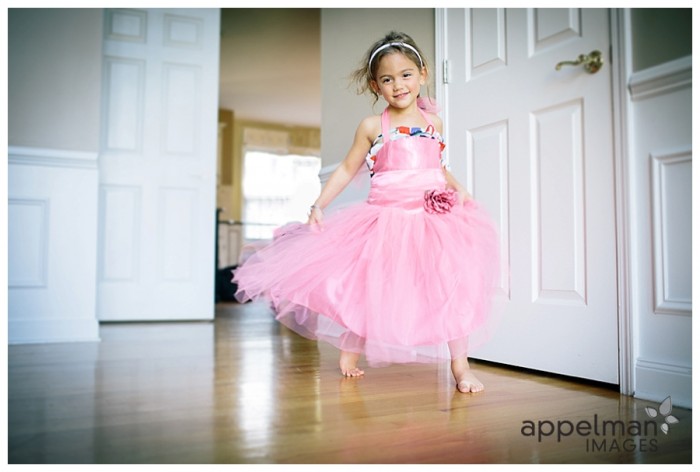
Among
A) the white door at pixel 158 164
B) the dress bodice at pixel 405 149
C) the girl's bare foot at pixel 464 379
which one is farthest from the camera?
the white door at pixel 158 164

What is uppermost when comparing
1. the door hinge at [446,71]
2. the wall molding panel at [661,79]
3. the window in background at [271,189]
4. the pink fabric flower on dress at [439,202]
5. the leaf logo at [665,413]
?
the window in background at [271,189]

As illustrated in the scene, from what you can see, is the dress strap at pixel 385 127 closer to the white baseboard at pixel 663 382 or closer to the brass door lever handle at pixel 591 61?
the brass door lever handle at pixel 591 61

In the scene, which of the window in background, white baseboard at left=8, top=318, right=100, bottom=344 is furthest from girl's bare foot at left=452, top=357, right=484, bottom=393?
the window in background

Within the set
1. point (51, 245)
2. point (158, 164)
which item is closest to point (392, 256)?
point (51, 245)

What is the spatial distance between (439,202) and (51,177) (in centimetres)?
212

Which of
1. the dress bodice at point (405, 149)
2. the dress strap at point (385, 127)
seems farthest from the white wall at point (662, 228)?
the dress strap at point (385, 127)

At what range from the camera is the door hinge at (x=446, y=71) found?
235 cm

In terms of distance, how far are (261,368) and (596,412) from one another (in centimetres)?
109

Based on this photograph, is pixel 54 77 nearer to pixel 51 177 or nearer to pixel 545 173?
pixel 51 177

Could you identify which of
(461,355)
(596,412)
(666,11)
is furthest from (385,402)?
(666,11)

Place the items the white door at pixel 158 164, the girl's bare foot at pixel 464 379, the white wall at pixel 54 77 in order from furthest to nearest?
the white door at pixel 158 164 < the white wall at pixel 54 77 < the girl's bare foot at pixel 464 379

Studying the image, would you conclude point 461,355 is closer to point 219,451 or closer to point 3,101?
point 219,451

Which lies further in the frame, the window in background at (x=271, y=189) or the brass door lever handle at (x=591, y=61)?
the window in background at (x=271, y=189)

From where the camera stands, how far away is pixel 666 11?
159 centimetres
